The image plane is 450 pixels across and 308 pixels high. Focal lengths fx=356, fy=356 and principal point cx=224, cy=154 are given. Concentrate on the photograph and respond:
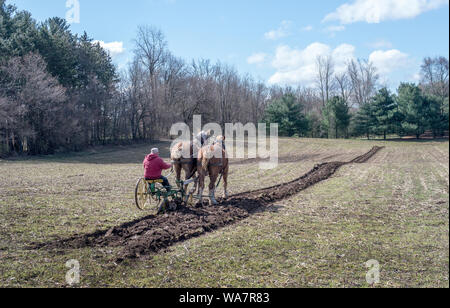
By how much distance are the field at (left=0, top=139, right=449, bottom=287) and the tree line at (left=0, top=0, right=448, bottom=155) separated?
2487 mm

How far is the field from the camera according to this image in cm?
527

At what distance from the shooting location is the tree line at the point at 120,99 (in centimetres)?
2724

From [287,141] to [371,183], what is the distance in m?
28.3

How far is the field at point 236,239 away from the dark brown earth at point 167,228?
0.03m

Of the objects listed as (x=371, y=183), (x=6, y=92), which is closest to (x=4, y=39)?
(x=6, y=92)

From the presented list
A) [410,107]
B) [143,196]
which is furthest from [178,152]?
[410,107]

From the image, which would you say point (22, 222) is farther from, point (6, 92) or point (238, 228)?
point (6, 92)

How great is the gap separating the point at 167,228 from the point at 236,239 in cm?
164

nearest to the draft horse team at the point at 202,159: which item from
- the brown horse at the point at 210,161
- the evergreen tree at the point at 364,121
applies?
the brown horse at the point at 210,161

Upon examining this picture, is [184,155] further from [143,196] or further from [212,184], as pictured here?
[143,196]

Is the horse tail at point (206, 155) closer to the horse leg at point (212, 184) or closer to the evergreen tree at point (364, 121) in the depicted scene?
the horse leg at point (212, 184)

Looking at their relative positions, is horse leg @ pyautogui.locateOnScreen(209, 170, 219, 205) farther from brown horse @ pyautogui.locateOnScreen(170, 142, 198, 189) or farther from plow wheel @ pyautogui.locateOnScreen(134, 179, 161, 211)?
plow wheel @ pyautogui.locateOnScreen(134, 179, 161, 211)

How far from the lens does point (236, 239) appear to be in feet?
23.5

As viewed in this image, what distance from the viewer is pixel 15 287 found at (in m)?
4.91
